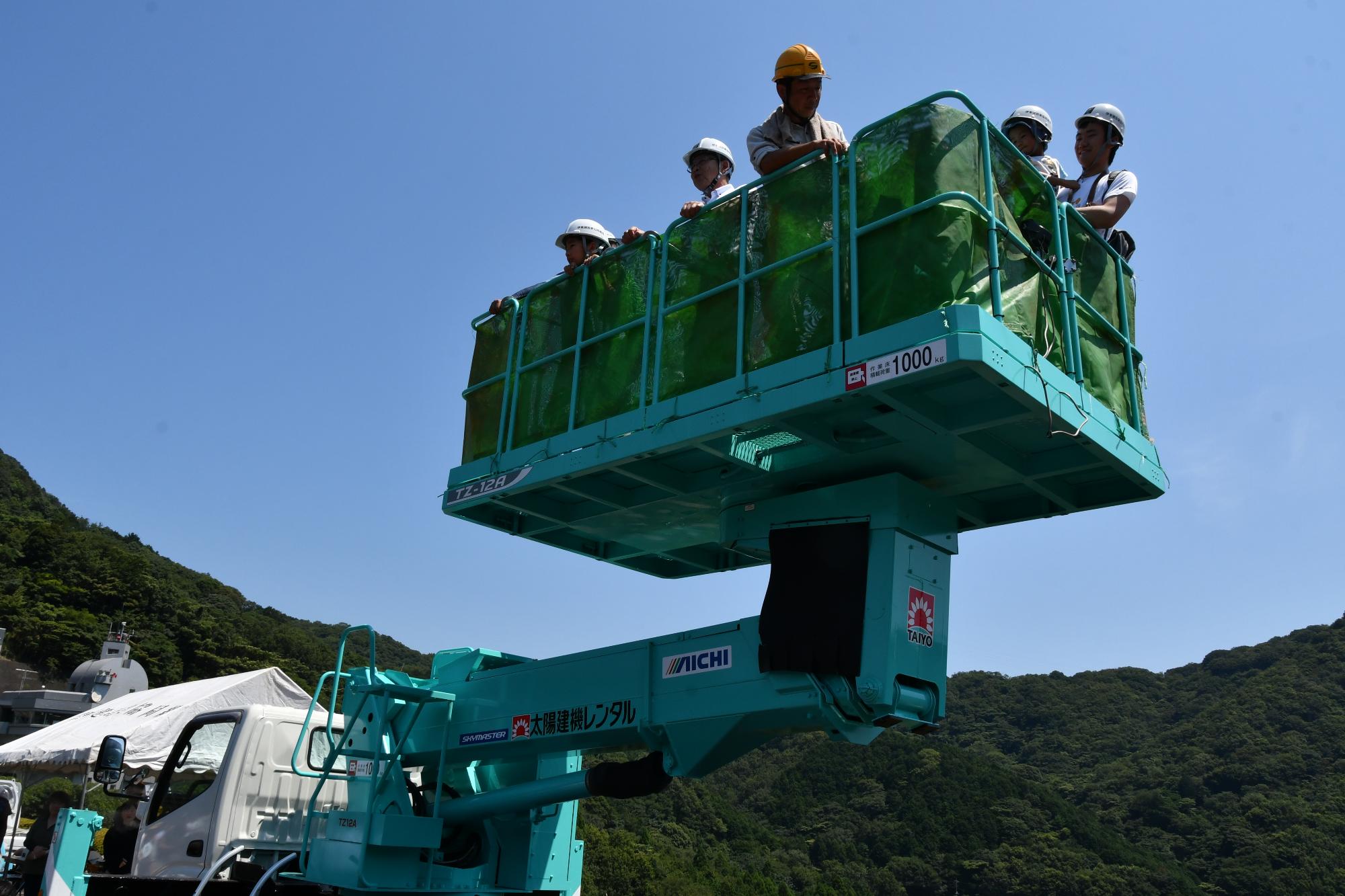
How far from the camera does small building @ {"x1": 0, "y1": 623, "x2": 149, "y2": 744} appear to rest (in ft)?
177

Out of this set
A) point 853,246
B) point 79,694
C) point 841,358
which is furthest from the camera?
point 79,694

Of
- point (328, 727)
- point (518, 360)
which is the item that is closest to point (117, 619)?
point (328, 727)

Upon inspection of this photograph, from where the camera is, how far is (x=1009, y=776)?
184 ft

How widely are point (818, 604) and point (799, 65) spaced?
3.48 m

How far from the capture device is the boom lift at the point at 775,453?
18.3 ft

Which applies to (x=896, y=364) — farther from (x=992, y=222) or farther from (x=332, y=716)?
(x=332, y=716)

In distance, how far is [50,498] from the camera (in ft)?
363

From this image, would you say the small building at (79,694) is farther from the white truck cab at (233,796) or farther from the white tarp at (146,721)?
the white truck cab at (233,796)

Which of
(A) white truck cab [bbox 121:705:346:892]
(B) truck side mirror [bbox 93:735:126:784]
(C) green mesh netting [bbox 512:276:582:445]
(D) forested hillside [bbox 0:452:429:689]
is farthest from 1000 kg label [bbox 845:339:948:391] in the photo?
(D) forested hillside [bbox 0:452:429:689]

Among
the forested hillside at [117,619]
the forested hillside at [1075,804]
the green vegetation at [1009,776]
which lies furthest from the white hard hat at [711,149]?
the forested hillside at [117,619]

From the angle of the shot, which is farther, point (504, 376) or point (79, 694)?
point (79, 694)

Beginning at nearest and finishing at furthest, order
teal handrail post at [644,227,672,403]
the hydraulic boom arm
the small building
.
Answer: the hydraulic boom arm, teal handrail post at [644,227,672,403], the small building

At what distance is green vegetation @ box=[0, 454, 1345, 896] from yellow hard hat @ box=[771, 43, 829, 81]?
23.1 metres

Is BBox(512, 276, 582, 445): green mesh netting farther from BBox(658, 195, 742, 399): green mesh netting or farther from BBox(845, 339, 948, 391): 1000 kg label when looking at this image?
BBox(845, 339, 948, 391): 1000 kg label
